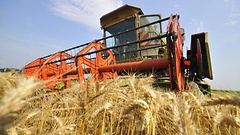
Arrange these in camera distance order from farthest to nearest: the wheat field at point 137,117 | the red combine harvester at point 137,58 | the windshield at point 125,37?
the windshield at point 125,37 → the red combine harvester at point 137,58 → the wheat field at point 137,117

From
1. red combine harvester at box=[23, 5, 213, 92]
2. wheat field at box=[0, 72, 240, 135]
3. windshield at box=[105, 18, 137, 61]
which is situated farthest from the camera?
windshield at box=[105, 18, 137, 61]

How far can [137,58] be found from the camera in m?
5.47

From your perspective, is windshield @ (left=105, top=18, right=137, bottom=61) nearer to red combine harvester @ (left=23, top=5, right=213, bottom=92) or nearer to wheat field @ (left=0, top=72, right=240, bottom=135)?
red combine harvester @ (left=23, top=5, right=213, bottom=92)

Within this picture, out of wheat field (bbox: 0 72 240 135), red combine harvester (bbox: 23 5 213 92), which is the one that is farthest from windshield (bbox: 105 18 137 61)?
wheat field (bbox: 0 72 240 135)

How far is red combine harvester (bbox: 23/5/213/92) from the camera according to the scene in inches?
106

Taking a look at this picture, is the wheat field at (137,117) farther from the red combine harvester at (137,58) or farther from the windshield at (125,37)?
the windshield at (125,37)

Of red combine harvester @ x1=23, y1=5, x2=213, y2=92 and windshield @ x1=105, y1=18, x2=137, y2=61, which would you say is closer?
red combine harvester @ x1=23, y1=5, x2=213, y2=92

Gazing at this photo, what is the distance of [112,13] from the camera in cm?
690

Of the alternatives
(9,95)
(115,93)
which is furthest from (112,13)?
(9,95)

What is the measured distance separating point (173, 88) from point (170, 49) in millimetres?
626

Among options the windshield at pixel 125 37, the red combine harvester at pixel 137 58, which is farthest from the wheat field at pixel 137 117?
the windshield at pixel 125 37

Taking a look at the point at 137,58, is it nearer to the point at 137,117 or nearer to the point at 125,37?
the point at 125,37

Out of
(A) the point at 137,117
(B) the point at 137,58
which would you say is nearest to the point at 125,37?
(B) the point at 137,58

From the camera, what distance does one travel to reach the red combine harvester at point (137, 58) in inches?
106
